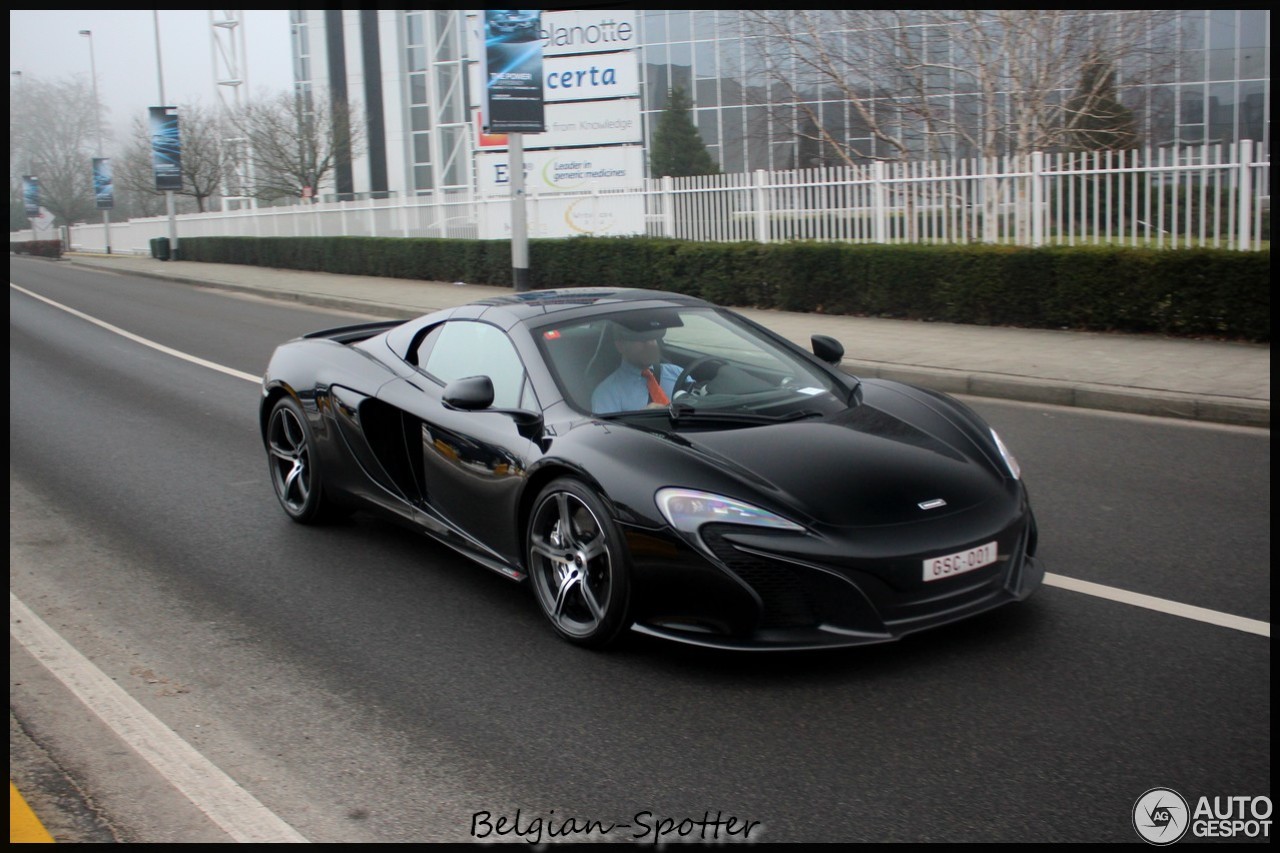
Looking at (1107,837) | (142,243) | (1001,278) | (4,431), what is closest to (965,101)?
(1001,278)

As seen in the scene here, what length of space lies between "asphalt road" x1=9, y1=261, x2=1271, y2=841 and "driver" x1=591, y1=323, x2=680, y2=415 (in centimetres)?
99

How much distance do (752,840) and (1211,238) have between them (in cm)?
1185

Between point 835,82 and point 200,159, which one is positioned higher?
point 200,159

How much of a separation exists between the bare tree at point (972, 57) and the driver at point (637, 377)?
14.8 metres

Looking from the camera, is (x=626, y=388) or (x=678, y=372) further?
(x=678, y=372)

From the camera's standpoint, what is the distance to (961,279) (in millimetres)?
14555

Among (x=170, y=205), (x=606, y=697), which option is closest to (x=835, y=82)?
(x=606, y=697)

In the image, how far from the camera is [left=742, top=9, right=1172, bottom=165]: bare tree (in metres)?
18.7

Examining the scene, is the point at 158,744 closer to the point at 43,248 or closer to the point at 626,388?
the point at 626,388

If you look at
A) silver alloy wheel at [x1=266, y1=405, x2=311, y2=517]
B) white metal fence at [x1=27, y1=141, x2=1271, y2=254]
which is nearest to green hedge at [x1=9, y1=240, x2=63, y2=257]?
white metal fence at [x1=27, y1=141, x2=1271, y2=254]

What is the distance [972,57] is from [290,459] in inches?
622

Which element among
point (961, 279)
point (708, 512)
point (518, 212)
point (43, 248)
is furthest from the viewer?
point (43, 248)

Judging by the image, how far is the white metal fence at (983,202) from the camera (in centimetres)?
1327

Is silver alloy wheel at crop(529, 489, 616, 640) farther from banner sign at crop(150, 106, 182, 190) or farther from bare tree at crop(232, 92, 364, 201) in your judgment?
bare tree at crop(232, 92, 364, 201)
